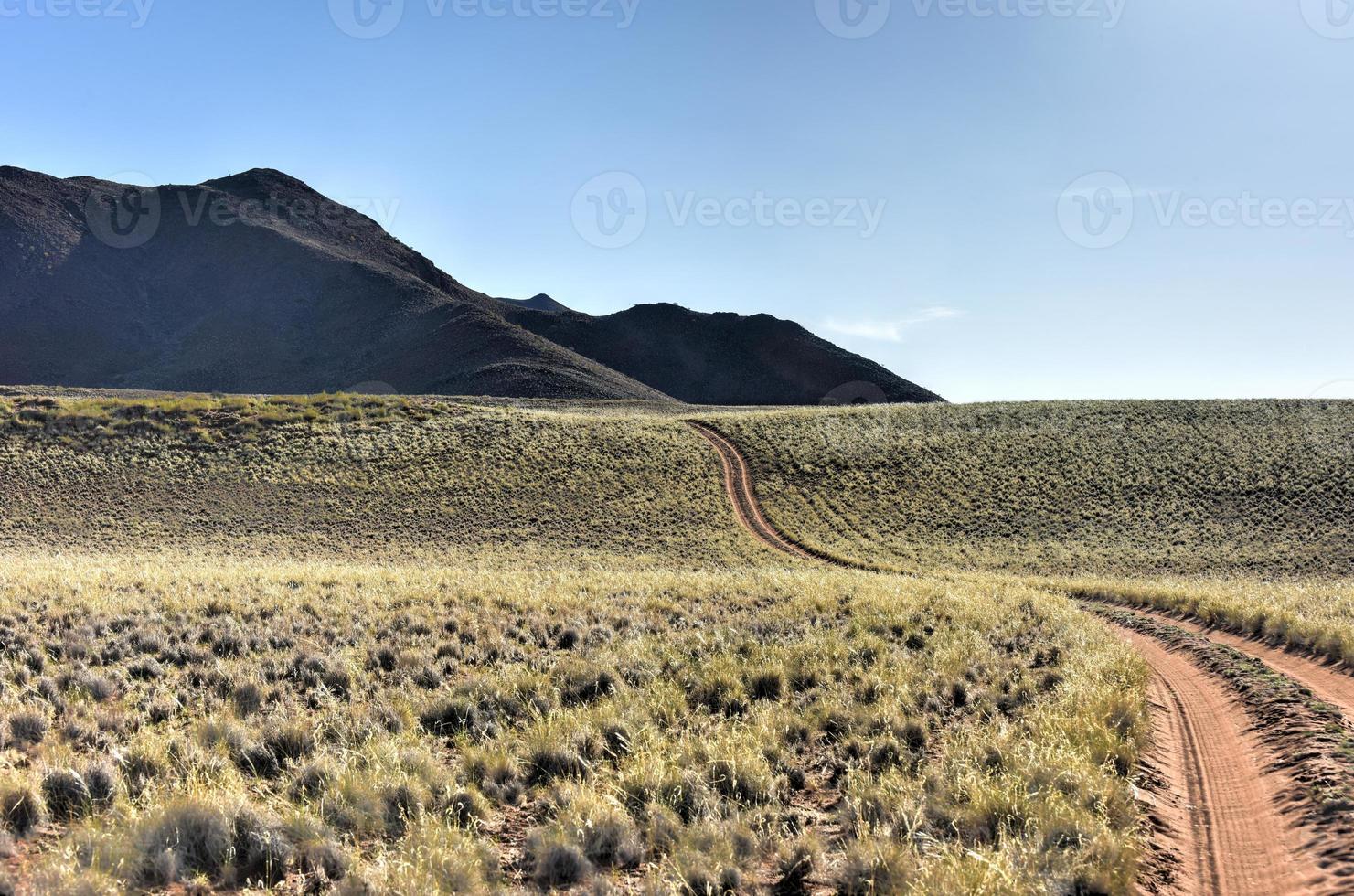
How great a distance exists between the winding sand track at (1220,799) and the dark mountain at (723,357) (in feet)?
437

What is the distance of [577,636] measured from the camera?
33.3 feet

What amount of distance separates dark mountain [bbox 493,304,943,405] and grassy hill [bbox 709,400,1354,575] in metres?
87.0

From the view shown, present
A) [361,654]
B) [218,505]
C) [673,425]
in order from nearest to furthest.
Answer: [361,654] → [218,505] → [673,425]

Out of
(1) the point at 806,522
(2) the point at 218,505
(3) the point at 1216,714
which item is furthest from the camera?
(1) the point at 806,522

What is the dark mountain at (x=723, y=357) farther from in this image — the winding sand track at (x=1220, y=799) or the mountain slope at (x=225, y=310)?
the winding sand track at (x=1220, y=799)

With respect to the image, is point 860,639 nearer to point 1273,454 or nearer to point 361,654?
point 361,654

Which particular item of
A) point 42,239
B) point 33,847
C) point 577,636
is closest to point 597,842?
point 33,847

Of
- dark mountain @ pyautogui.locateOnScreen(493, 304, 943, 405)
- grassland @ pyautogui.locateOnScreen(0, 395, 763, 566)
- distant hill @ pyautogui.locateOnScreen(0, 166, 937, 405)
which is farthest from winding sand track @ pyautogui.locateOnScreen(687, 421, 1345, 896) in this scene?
dark mountain @ pyautogui.locateOnScreen(493, 304, 943, 405)

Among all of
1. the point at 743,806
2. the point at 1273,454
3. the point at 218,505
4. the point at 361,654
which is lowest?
the point at 218,505

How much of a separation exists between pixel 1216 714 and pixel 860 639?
4050mm

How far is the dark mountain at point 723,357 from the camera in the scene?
146 metres

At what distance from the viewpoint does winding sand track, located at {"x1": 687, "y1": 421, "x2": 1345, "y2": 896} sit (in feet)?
A: 15.4

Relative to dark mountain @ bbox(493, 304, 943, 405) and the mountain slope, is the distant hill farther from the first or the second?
dark mountain @ bbox(493, 304, 943, 405)

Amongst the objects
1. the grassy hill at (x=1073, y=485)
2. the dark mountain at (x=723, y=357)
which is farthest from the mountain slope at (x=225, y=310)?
the grassy hill at (x=1073, y=485)
